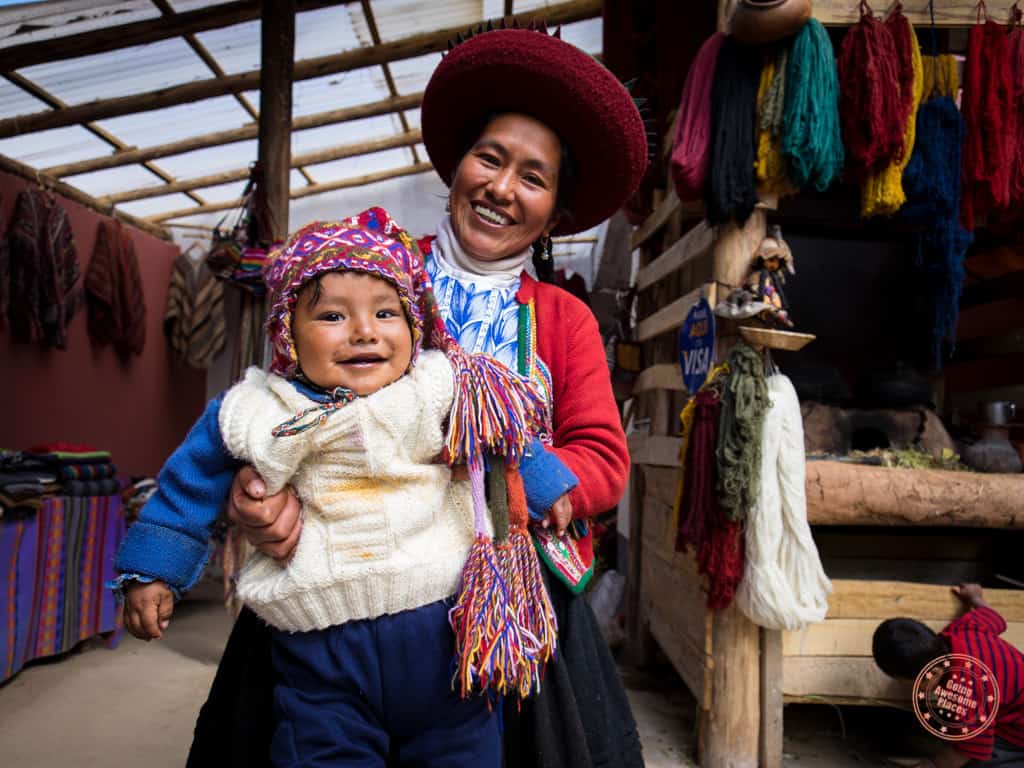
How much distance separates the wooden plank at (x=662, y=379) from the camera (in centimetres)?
356

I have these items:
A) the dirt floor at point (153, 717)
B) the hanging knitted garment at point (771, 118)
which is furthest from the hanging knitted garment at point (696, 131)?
the dirt floor at point (153, 717)

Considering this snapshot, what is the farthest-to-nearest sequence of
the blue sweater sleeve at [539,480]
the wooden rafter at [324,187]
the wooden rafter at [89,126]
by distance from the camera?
1. the wooden rafter at [324,187]
2. the wooden rafter at [89,126]
3. the blue sweater sleeve at [539,480]

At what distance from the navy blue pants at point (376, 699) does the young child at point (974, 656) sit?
213cm

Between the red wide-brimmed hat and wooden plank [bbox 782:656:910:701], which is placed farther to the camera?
wooden plank [bbox 782:656:910:701]

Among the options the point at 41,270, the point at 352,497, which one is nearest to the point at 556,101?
the point at 352,497

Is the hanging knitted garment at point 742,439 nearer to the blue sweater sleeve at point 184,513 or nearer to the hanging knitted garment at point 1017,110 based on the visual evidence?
the hanging knitted garment at point 1017,110

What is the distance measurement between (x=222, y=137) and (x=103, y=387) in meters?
2.67

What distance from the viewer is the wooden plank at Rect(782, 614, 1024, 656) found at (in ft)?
9.64

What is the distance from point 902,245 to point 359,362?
4607 millimetres

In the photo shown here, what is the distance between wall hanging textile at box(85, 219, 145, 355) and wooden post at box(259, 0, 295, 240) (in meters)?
3.32

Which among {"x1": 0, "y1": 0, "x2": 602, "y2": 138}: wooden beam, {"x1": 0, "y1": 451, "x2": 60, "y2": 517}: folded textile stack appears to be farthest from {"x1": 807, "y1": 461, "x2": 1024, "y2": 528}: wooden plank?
{"x1": 0, "y1": 0, "x2": 602, "y2": 138}: wooden beam

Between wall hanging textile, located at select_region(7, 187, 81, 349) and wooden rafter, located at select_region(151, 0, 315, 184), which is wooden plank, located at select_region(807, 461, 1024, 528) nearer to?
wooden rafter, located at select_region(151, 0, 315, 184)

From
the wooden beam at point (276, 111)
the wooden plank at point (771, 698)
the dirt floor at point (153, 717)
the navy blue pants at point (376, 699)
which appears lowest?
the dirt floor at point (153, 717)

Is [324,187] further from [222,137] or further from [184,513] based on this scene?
[184,513]
